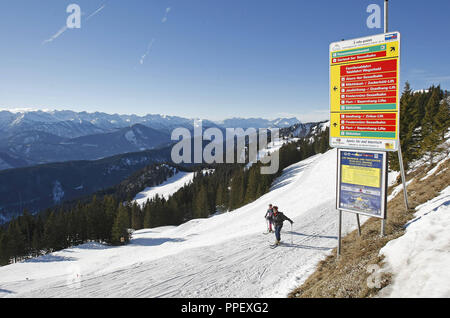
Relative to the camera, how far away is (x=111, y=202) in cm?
4956

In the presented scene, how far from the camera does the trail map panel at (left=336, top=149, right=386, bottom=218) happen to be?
7.55 meters

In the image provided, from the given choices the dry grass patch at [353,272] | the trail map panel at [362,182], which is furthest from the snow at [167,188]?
the trail map panel at [362,182]

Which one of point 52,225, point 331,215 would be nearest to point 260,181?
point 331,215

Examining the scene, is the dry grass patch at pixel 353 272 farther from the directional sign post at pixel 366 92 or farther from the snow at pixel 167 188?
the snow at pixel 167 188

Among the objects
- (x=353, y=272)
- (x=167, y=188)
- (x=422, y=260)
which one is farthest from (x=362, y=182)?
(x=167, y=188)

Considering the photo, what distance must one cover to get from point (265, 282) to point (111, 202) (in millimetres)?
48546

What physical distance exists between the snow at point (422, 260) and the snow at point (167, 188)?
5585 inches

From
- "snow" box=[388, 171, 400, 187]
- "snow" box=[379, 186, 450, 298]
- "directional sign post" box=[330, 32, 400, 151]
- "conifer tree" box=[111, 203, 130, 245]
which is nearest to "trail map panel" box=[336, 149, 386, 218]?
"directional sign post" box=[330, 32, 400, 151]

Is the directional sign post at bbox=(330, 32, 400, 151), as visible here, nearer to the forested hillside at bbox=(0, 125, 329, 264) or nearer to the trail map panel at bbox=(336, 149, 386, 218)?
the trail map panel at bbox=(336, 149, 386, 218)

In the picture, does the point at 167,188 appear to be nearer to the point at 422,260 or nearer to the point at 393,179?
the point at 393,179

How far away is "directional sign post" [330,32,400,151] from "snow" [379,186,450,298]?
7.94ft

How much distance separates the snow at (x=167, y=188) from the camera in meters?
150

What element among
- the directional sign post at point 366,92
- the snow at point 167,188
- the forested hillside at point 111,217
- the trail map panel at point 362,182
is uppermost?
the directional sign post at point 366,92

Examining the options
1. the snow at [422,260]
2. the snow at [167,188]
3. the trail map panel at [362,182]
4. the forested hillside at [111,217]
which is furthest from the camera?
the snow at [167,188]
